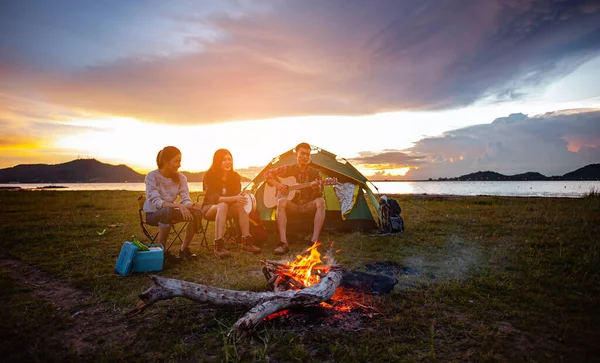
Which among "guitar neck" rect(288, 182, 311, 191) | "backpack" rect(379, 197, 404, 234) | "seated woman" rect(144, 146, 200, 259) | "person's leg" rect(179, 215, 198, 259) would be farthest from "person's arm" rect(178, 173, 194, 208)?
"backpack" rect(379, 197, 404, 234)

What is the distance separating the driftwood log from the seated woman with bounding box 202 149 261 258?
313cm


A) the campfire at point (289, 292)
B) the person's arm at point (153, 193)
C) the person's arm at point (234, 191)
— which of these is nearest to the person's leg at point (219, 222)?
the person's arm at point (234, 191)

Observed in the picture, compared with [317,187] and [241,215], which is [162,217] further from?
[317,187]

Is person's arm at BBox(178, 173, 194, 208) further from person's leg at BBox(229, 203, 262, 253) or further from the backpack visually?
the backpack

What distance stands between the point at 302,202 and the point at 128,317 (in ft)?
14.7

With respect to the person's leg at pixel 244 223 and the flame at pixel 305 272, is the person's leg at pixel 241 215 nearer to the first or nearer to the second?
the person's leg at pixel 244 223

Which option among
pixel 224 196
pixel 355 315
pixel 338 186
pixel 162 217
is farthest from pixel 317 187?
pixel 355 315

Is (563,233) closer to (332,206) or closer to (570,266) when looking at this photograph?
(570,266)

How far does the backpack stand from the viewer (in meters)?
8.30

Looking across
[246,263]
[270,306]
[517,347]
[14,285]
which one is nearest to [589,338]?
[517,347]

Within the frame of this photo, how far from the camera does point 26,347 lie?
279cm

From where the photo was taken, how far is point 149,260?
5.17m

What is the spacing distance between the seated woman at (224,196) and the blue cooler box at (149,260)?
139 centimetres

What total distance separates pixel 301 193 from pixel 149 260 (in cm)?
353
